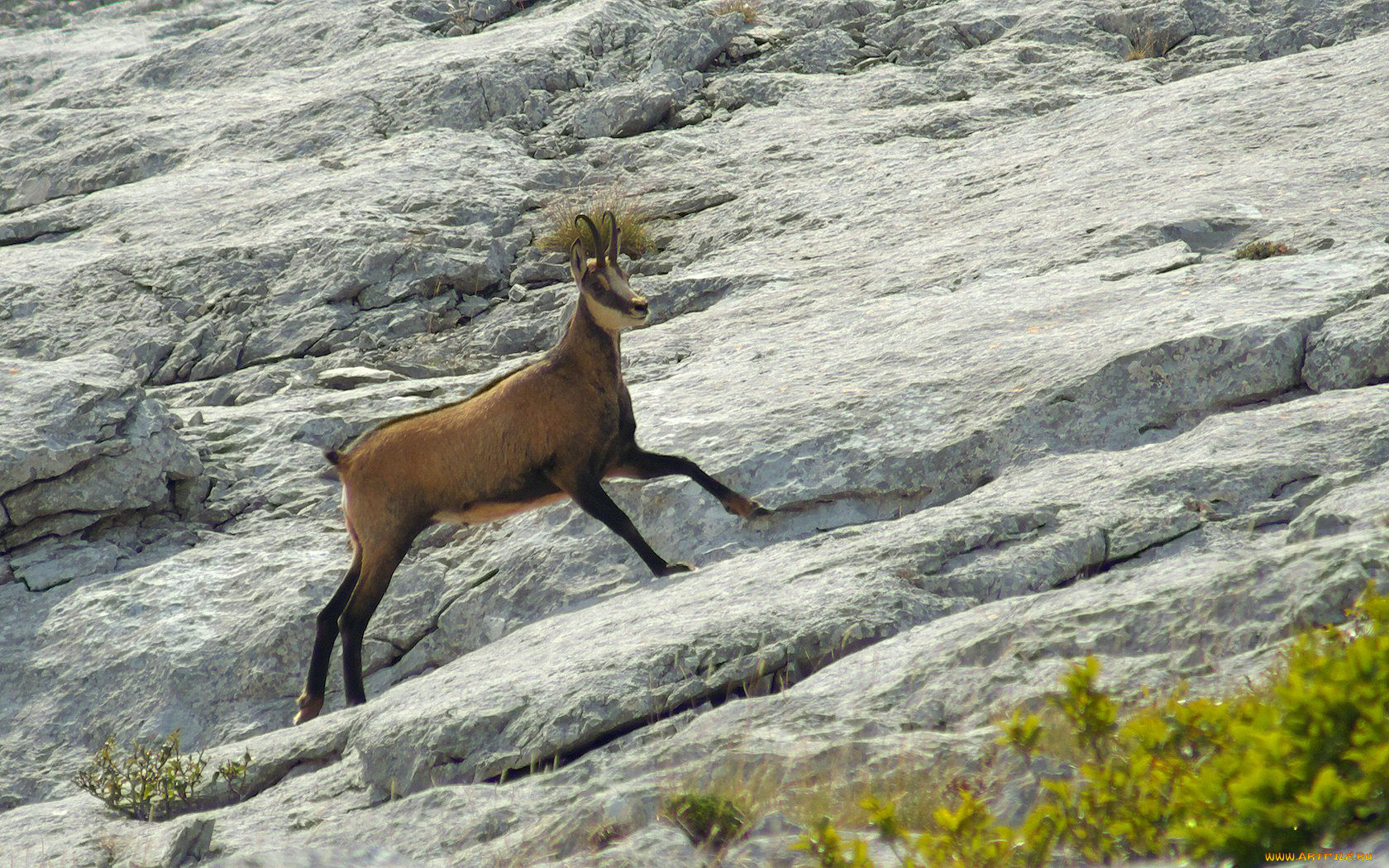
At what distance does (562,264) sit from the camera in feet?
41.5

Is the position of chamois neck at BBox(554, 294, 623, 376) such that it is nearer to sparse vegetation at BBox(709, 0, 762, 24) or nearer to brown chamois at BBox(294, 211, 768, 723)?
brown chamois at BBox(294, 211, 768, 723)

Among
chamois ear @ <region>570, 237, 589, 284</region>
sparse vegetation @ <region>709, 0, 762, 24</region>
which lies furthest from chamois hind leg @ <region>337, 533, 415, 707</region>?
sparse vegetation @ <region>709, 0, 762, 24</region>

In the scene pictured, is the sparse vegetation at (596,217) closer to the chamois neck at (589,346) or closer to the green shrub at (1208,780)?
the chamois neck at (589,346)

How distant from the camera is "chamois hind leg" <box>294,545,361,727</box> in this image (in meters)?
7.85

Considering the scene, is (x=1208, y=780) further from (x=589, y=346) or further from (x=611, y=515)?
(x=589, y=346)

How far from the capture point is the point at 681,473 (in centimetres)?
786

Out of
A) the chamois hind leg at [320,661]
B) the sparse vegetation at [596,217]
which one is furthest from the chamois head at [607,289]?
the sparse vegetation at [596,217]

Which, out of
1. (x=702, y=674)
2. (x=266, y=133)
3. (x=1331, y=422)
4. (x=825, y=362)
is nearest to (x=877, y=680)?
A: (x=702, y=674)

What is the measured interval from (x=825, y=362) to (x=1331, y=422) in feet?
11.1

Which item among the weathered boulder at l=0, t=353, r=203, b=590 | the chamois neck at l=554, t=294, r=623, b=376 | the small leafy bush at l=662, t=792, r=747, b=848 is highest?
the chamois neck at l=554, t=294, r=623, b=376

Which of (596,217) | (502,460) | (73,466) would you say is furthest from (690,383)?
(73,466)

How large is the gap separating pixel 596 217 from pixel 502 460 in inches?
210

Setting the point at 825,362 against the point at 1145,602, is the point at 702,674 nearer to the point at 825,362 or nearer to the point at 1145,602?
the point at 1145,602

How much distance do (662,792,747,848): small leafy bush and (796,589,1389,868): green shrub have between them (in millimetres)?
282
